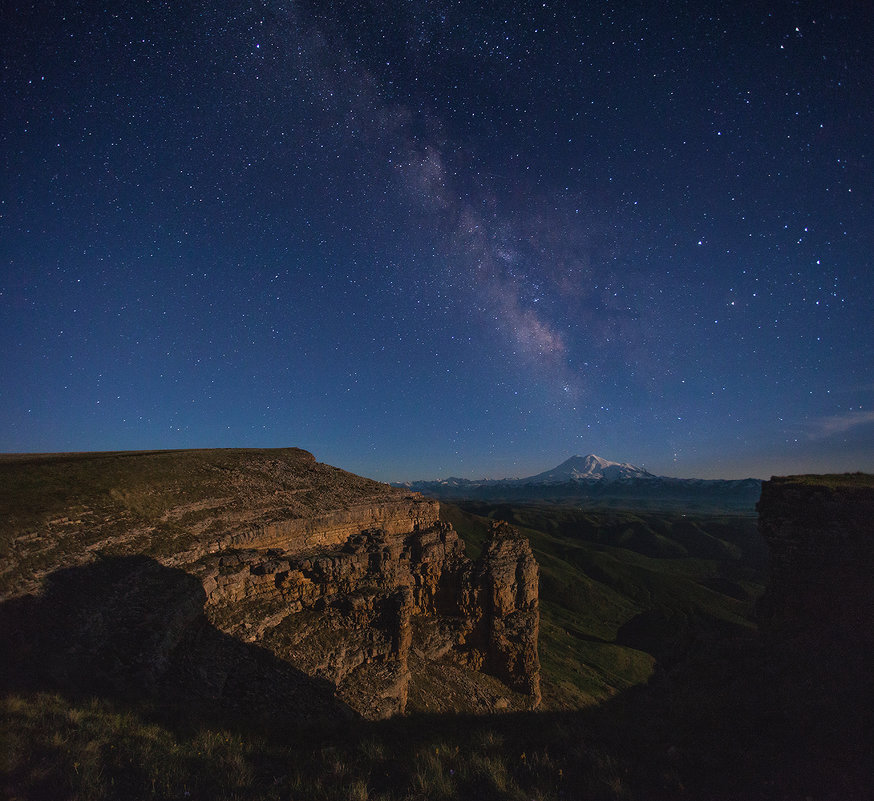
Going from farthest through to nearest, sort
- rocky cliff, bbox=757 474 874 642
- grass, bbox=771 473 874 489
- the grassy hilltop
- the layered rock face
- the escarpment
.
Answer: grass, bbox=771 473 874 489, rocky cliff, bbox=757 474 874 642, the layered rock face, the escarpment, the grassy hilltop

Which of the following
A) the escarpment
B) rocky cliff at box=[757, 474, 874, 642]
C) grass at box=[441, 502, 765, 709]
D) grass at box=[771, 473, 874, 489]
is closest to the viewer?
the escarpment

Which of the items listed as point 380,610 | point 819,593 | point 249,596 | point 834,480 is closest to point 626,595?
point 834,480

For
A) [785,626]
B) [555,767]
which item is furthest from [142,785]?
[785,626]

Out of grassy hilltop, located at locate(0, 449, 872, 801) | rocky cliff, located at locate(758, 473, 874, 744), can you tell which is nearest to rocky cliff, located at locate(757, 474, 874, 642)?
rocky cliff, located at locate(758, 473, 874, 744)

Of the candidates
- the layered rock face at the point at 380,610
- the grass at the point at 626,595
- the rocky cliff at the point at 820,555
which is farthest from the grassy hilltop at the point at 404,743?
the grass at the point at 626,595

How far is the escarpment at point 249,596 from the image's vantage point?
1316 cm

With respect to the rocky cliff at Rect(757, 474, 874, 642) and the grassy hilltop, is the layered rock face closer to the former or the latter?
the grassy hilltop

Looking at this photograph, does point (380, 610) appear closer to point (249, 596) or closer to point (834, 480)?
point (249, 596)

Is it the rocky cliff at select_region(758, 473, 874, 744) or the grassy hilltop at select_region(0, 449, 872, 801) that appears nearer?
the grassy hilltop at select_region(0, 449, 872, 801)

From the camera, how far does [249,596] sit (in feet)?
57.1

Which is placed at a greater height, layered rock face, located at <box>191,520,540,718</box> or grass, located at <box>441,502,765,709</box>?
layered rock face, located at <box>191,520,540,718</box>

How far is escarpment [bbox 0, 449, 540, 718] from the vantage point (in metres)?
13.2

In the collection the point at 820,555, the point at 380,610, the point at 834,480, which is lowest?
the point at 380,610

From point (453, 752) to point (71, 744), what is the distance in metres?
7.31
